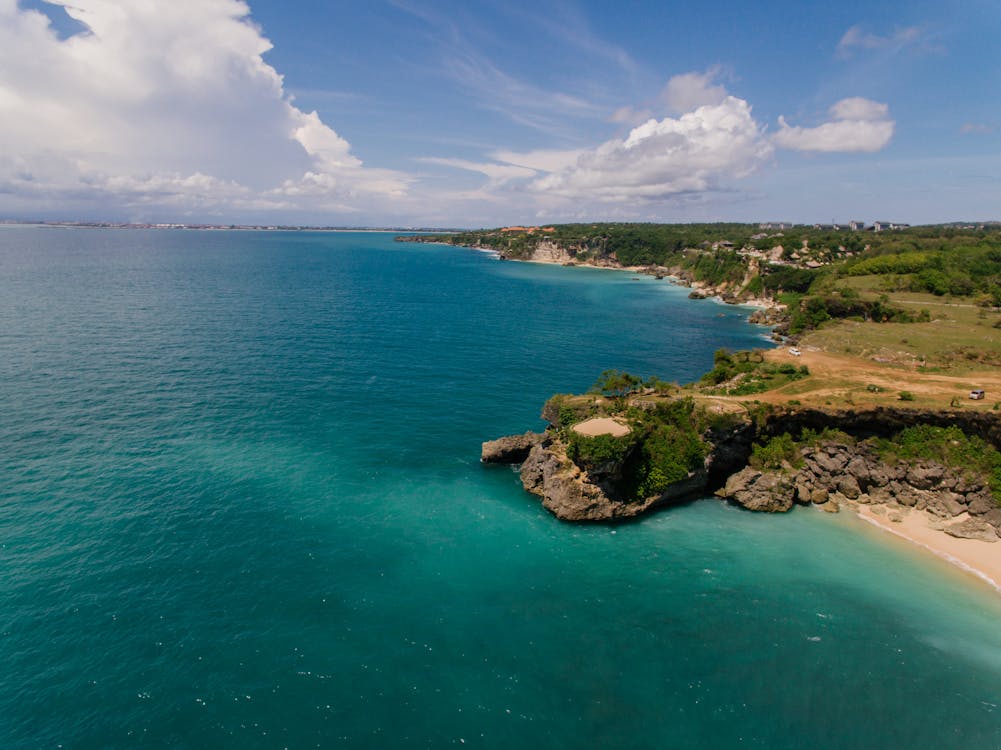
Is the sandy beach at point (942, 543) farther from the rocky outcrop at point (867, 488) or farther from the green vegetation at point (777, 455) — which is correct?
the green vegetation at point (777, 455)

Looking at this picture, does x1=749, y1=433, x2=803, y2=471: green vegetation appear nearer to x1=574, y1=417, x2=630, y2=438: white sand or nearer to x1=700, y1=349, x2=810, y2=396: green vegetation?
x1=700, y1=349, x2=810, y2=396: green vegetation

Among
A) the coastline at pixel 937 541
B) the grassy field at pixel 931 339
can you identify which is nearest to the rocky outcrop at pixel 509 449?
the coastline at pixel 937 541

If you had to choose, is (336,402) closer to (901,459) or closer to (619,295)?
(901,459)

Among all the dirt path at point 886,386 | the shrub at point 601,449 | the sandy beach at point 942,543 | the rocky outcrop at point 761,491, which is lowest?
the sandy beach at point 942,543

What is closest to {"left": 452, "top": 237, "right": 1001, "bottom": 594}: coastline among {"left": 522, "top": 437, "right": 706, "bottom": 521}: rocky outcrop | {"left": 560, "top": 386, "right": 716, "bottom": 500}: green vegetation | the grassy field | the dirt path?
the dirt path

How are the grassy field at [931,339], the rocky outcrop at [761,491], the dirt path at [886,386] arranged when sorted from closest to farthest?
the rocky outcrop at [761,491], the dirt path at [886,386], the grassy field at [931,339]

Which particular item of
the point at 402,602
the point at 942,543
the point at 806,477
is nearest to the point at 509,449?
the point at 402,602
